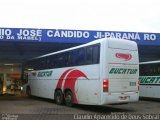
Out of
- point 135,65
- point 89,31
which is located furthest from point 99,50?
point 89,31

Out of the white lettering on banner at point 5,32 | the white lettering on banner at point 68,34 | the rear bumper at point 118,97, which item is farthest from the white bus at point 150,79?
the white lettering on banner at point 5,32

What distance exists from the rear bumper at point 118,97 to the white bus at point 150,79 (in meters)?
6.40

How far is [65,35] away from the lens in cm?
2236

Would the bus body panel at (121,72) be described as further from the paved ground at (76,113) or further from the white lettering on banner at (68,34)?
the white lettering on banner at (68,34)

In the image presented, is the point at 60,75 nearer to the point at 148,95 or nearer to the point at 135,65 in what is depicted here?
the point at 135,65

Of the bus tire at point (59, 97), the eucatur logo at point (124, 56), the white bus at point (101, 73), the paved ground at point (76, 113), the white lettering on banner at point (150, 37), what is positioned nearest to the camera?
the paved ground at point (76, 113)

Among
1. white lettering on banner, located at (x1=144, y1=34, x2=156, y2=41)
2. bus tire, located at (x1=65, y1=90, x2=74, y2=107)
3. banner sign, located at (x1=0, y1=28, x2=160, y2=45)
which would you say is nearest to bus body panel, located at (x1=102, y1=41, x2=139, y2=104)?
bus tire, located at (x1=65, y1=90, x2=74, y2=107)

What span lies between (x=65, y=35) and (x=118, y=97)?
9493 millimetres

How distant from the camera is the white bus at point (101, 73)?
13656 mm

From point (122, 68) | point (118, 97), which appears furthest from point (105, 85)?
point (122, 68)

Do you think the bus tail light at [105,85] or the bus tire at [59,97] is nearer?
the bus tail light at [105,85]

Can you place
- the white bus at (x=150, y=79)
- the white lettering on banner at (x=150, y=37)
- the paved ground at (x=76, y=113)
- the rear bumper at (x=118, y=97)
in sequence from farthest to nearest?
1. the white lettering on banner at (x=150, y=37)
2. the white bus at (x=150, y=79)
3. the rear bumper at (x=118, y=97)
4. the paved ground at (x=76, y=113)

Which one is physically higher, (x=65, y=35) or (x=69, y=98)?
(x=65, y=35)

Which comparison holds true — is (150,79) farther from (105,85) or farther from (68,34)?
(105,85)
